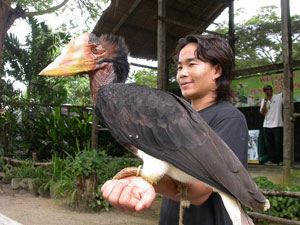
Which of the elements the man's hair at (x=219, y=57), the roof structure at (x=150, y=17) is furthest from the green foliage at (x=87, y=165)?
the man's hair at (x=219, y=57)

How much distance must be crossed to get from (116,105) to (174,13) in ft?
19.7

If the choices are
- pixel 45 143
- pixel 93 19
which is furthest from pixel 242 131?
pixel 45 143

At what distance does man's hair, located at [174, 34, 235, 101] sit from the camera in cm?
161

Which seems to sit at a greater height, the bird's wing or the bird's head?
the bird's head

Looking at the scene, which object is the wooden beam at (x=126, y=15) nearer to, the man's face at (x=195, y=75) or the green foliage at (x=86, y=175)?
the green foliage at (x=86, y=175)

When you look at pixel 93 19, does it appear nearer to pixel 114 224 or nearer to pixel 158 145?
pixel 114 224

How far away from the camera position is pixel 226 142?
143cm

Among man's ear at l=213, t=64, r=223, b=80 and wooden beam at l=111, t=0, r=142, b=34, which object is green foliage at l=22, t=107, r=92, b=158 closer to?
wooden beam at l=111, t=0, r=142, b=34

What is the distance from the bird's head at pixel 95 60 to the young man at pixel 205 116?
60 cm

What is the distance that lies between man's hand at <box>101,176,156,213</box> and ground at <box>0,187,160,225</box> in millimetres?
3976

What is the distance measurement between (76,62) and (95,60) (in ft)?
0.46

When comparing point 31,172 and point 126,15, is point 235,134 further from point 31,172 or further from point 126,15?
point 31,172

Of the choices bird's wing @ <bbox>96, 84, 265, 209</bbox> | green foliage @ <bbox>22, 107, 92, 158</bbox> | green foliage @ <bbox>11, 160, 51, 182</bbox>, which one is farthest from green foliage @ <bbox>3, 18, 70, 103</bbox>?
bird's wing @ <bbox>96, 84, 265, 209</bbox>

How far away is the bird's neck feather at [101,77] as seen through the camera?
2102 millimetres
